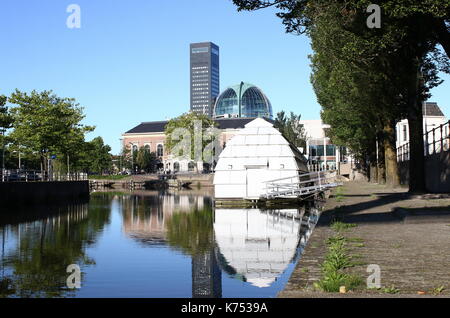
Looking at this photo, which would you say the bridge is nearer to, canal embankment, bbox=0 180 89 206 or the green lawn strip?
canal embankment, bbox=0 180 89 206

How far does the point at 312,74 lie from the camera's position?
63312mm

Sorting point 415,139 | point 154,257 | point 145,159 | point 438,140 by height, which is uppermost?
point 145,159

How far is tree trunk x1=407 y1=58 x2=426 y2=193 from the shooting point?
102 feet

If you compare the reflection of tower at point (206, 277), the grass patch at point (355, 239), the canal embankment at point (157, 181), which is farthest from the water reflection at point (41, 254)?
the canal embankment at point (157, 181)

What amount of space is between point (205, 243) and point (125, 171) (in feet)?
475

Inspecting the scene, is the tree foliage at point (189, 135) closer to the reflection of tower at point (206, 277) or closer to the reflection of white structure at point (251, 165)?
the reflection of white structure at point (251, 165)

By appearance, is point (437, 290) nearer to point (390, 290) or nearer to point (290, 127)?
point (390, 290)

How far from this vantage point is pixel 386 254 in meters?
12.1

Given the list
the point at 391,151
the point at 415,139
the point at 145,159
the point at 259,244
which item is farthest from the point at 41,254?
the point at 145,159

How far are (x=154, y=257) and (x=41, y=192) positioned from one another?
34.4 meters
